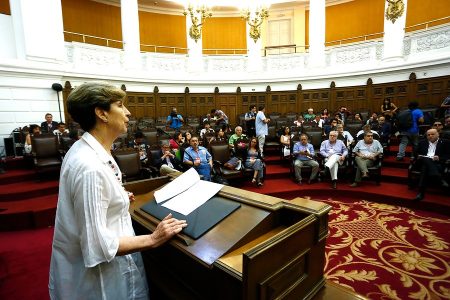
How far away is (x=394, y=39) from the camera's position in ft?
28.4

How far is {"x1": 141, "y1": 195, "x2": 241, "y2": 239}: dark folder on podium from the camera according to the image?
110 cm

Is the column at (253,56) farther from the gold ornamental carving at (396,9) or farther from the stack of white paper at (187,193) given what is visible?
the stack of white paper at (187,193)

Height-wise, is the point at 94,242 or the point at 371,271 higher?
the point at 94,242

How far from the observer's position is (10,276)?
2.49 meters

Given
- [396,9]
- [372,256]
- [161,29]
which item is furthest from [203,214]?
[161,29]

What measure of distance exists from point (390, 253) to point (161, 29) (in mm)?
13803

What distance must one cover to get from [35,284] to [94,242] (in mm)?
2190

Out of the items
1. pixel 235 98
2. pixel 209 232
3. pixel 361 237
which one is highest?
pixel 235 98

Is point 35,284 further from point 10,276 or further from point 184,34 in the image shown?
point 184,34

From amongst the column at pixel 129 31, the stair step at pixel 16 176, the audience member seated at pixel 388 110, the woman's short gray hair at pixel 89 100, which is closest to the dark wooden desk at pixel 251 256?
the woman's short gray hair at pixel 89 100

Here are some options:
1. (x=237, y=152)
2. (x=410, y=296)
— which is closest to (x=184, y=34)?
(x=237, y=152)

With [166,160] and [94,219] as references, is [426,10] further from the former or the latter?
[94,219]

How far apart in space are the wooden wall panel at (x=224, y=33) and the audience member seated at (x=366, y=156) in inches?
409

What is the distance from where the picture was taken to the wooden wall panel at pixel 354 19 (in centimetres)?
1157
